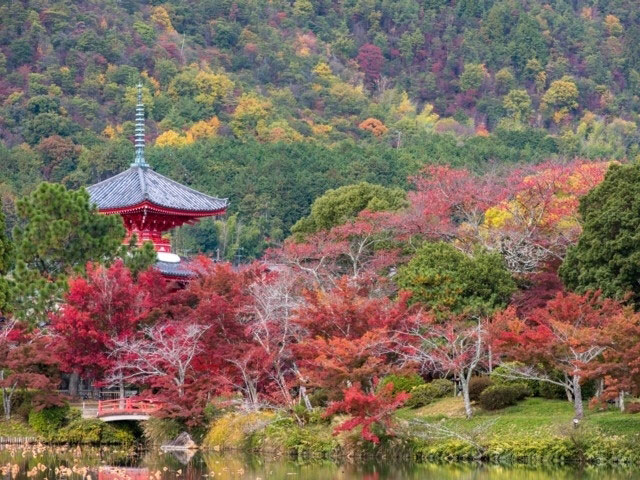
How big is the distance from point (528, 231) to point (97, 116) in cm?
5083

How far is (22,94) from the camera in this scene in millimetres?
89938

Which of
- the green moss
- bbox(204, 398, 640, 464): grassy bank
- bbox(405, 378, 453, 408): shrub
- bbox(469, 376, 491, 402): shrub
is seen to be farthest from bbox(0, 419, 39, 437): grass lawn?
bbox(469, 376, 491, 402): shrub

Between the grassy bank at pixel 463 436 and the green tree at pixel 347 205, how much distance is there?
33.3 feet

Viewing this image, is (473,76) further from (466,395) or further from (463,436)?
(463,436)

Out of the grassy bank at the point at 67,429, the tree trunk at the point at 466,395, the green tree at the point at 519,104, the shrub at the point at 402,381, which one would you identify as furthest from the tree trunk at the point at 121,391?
the green tree at the point at 519,104

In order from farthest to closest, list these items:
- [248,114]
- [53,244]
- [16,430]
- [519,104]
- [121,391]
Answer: [519,104] → [248,114] → [53,244] → [121,391] → [16,430]

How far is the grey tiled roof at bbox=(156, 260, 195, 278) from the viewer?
1736 inches

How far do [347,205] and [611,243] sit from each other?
11897mm

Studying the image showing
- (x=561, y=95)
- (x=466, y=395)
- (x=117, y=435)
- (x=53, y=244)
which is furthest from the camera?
(x=561, y=95)

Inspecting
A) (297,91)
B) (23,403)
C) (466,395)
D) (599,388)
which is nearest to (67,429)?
(23,403)

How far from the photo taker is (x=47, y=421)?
1502 inches

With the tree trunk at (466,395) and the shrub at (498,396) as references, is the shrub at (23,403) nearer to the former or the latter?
the tree trunk at (466,395)

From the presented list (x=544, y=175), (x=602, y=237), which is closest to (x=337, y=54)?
(x=544, y=175)

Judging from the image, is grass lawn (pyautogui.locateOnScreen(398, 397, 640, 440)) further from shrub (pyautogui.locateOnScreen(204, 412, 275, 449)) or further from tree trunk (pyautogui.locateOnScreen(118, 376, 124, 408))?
tree trunk (pyautogui.locateOnScreen(118, 376, 124, 408))
